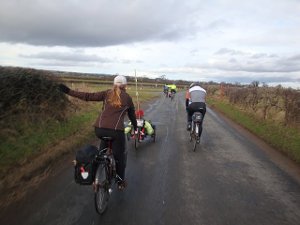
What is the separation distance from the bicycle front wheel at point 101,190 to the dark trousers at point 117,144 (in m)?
0.50

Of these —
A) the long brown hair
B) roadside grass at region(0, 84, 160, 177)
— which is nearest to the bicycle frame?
the long brown hair

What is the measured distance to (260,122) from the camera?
1845cm

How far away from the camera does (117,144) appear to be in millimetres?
6246

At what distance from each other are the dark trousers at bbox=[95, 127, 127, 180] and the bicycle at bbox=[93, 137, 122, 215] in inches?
2.9

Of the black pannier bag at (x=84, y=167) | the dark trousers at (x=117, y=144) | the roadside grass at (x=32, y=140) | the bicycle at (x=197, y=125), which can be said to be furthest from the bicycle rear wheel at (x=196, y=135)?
the black pannier bag at (x=84, y=167)

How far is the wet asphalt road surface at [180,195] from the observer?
5.44m

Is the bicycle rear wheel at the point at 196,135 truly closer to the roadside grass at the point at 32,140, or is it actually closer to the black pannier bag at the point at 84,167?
the roadside grass at the point at 32,140

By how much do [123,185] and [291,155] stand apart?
639 centimetres

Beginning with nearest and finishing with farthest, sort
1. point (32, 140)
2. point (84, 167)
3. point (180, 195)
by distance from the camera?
point (84, 167)
point (180, 195)
point (32, 140)

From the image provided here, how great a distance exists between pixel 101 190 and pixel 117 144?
899 mm

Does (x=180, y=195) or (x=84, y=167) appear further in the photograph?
(x=180, y=195)

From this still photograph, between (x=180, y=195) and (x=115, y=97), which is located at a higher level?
(x=115, y=97)

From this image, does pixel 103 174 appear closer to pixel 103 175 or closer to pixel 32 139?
pixel 103 175

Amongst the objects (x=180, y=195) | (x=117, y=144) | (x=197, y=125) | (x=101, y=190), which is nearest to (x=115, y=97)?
(x=117, y=144)
